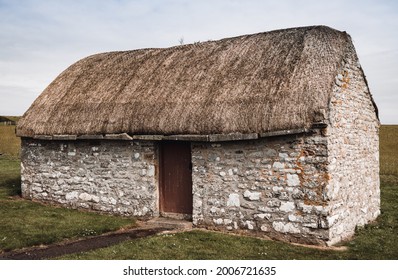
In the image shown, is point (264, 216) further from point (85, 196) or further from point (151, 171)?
point (85, 196)

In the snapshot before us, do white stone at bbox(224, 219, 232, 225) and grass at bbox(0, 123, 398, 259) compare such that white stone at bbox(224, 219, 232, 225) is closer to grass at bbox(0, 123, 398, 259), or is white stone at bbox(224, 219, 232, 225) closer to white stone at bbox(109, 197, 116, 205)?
grass at bbox(0, 123, 398, 259)

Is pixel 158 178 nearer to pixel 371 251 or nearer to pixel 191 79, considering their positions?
pixel 191 79

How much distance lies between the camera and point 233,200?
1002cm

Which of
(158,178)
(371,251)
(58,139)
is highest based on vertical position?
(58,139)

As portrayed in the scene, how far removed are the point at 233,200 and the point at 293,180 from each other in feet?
5.05

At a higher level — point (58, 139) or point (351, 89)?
point (351, 89)

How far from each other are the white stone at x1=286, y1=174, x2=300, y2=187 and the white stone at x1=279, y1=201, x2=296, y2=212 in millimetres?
402

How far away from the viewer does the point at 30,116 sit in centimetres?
1409

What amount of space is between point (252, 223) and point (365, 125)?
14.6ft

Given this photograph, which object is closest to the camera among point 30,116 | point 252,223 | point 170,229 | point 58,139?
point 252,223

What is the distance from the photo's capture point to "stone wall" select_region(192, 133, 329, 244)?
907 cm

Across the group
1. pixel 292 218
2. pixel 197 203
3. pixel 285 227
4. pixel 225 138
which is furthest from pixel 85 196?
pixel 292 218

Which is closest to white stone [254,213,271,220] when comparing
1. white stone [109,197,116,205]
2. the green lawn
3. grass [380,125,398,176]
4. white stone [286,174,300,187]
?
white stone [286,174,300,187]

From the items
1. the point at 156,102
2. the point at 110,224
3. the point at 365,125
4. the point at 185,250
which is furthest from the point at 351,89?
the point at 110,224
